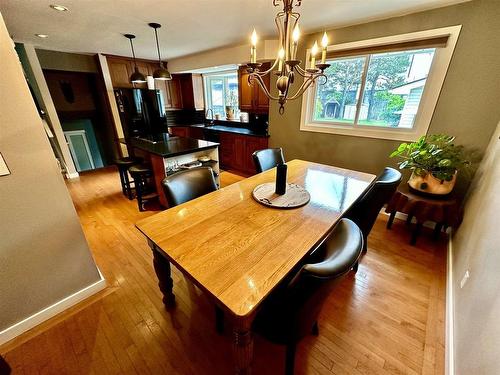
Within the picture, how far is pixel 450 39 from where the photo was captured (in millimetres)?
2035

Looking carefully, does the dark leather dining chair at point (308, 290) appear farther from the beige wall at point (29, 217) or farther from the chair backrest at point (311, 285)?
the beige wall at point (29, 217)

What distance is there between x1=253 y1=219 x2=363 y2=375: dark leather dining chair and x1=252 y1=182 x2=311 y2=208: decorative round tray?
0.49m

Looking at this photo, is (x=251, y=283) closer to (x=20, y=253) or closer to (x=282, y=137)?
(x=20, y=253)

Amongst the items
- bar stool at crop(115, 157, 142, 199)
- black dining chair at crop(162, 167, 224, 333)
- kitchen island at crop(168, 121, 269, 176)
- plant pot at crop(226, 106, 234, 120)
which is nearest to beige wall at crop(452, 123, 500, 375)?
black dining chair at crop(162, 167, 224, 333)

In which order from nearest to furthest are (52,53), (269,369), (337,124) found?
(269,369) < (337,124) < (52,53)

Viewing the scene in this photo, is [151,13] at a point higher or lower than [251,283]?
higher

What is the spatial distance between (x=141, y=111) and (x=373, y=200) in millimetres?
3869

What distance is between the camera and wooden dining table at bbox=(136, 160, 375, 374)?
82 centimetres

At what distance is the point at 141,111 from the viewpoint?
3648 millimetres

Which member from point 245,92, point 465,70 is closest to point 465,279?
point 465,70

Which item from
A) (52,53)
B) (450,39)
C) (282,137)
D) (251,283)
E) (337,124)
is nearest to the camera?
(251,283)

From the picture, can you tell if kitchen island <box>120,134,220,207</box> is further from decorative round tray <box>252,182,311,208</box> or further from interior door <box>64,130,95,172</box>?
interior door <box>64,130,95,172</box>

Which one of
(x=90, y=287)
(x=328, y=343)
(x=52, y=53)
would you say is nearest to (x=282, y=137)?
(x=328, y=343)

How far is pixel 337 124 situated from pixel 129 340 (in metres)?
3.34
